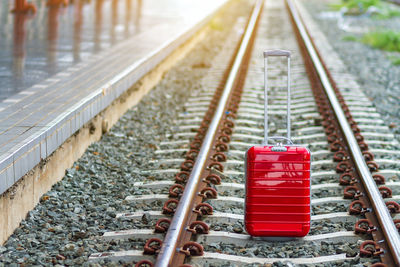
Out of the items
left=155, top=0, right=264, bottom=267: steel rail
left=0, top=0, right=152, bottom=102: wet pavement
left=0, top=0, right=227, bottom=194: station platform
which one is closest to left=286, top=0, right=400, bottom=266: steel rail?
left=155, top=0, right=264, bottom=267: steel rail

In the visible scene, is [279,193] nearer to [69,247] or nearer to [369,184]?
[369,184]

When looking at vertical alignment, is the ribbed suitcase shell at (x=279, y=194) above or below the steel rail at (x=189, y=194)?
above

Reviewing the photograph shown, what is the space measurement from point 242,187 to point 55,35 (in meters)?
8.32

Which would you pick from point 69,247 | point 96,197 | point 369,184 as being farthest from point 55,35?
point 69,247

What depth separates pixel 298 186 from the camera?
5.11 meters

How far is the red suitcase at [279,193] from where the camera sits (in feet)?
16.7

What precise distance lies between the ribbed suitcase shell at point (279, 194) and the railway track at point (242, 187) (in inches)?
5.1

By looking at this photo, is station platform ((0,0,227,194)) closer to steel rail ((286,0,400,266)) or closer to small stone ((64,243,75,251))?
small stone ((64,243,75,251))

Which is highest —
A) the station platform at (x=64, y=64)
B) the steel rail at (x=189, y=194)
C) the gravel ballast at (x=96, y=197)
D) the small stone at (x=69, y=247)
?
the station platform at (x=64, y=64)

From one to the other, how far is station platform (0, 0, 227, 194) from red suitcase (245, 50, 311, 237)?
1.68 metres

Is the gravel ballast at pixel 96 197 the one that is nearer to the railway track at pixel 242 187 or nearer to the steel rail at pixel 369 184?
the railway track at pixel 242 187

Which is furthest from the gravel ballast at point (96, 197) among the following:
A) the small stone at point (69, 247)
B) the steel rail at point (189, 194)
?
the steel rail at point (189, 194)

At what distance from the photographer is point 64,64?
10.3m

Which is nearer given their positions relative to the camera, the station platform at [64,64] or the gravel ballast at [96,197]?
the gravel ballast at [96,197]
